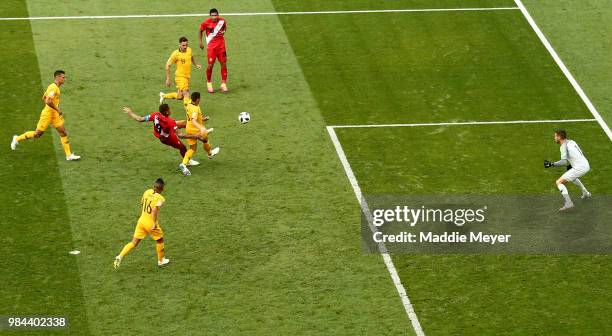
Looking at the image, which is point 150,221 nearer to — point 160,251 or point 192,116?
point 160,251

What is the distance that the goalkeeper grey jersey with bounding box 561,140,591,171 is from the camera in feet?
91.3

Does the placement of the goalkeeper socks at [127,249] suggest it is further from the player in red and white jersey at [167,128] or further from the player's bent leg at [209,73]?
the player's bent leg at [209,73]

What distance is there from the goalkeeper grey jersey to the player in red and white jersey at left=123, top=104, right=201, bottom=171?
7.91 meters

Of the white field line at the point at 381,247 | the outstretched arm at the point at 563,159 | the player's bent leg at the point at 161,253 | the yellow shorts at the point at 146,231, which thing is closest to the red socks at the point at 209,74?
the white field line at the point at 381,247

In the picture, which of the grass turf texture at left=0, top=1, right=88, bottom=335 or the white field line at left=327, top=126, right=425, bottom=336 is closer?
the white field line at left=327, top=126, right=425, bottom=336

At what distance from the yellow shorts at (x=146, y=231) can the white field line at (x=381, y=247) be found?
4.49 meters

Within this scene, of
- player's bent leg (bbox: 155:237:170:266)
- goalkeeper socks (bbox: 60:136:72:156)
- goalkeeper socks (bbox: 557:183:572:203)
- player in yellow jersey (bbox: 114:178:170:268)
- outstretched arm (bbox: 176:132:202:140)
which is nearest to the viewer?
player in yellow jersey (bbox: 114:178:170:268)

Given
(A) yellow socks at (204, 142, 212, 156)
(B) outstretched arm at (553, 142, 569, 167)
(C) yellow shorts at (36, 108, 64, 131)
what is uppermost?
(B) outstretched arm at (553, 142, 569, 167)

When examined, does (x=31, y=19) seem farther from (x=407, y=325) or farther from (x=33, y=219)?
(x=407, y=325)

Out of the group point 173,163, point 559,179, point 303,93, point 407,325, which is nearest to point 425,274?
point 407,325

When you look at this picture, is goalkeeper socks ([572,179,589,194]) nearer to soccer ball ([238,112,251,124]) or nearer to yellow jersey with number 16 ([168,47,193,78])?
soccer ball ([238,112,251,124])

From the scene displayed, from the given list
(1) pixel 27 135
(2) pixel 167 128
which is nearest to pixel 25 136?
(1) pixel 27 135

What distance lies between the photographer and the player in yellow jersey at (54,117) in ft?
96.1

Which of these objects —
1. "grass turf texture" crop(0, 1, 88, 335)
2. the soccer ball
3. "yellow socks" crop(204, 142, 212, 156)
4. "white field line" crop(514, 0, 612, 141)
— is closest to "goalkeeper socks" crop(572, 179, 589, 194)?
"white field line" crop(514, 0, 612, 141)
